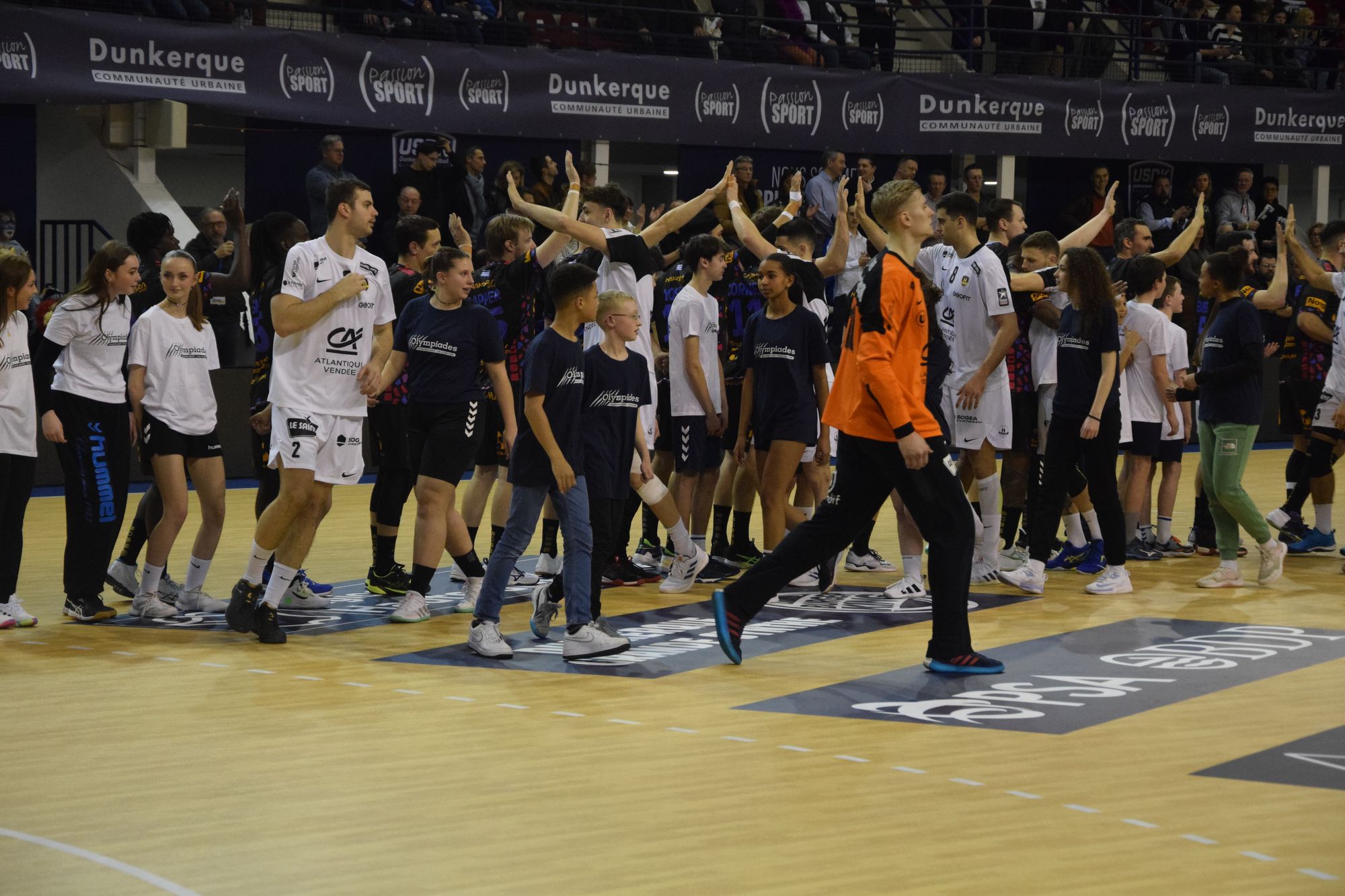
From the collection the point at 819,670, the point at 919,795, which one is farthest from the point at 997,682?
the point at 919,795

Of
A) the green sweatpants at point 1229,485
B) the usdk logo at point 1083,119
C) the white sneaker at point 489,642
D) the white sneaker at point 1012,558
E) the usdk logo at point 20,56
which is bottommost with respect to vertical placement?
the white sneaker at point 489,642

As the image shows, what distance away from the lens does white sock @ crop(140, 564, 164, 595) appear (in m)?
8.57

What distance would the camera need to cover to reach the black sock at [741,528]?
1006 centimetres

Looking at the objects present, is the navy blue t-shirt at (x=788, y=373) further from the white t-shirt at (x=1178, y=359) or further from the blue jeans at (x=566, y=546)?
the white t-shirt at (x=1178, y=359)

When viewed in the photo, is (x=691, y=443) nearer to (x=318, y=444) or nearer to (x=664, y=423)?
(x=664, y=423)

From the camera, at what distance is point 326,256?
7.88 metres

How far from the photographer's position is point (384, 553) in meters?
9.31

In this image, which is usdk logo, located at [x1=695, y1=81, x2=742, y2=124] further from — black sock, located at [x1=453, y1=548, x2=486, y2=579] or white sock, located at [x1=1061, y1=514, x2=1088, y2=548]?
black sock, located at [x1=453, y1=548, x2=486, y2=579]

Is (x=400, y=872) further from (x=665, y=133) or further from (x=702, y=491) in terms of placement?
(x=665, y=133)

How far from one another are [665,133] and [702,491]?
28.9ft

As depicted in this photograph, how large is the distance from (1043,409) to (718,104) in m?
9.16

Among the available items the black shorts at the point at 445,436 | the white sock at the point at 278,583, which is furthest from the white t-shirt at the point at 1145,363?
the white sock at the point at 278,583

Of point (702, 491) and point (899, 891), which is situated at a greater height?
point (702, 491)

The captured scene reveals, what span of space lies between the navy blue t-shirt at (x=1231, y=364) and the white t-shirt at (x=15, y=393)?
256 inches
